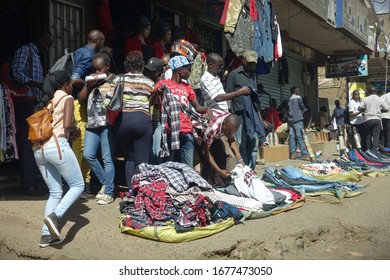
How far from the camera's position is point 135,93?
494 cm

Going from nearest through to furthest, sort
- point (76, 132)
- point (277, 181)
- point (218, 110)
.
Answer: point (76, 132)
point (218, 110)
point (277, 181)

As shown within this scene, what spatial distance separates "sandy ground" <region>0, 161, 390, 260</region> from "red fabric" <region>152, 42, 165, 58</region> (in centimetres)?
257

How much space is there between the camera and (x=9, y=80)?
5414mm

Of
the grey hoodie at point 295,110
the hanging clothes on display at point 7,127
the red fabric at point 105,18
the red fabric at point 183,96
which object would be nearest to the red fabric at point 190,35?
the red fabric at point 105,18

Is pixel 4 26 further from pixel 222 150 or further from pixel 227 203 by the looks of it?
pixel 227 203

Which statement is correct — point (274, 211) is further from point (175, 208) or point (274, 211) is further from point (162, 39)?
point (162, 39)

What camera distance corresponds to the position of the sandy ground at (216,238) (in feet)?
13.1

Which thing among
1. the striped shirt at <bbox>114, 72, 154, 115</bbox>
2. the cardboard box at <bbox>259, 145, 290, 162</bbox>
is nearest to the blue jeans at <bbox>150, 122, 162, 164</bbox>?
the striped shirt at <bbox>114, 72, 154, 115</bbox>

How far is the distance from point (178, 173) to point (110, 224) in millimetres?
859

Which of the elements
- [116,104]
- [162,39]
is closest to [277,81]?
[162,39]

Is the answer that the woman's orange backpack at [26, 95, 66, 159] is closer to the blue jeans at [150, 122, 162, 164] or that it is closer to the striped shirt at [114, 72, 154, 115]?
the striped shirt at [114, 72, 154, 115]

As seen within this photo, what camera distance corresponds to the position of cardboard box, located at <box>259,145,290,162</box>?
10.8m

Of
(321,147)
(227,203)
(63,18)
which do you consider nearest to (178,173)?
(227,203)

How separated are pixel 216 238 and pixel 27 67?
3.09 metres
